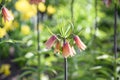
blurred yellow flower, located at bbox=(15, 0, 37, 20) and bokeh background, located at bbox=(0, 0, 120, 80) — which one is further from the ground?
blurred yellow flower, located at bbox=(15, 0, 37, 20)

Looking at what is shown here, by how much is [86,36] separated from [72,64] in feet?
3.09

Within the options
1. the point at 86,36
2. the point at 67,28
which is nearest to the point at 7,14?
the point at 67,28

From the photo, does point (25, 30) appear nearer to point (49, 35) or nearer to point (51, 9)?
point (51, 9)

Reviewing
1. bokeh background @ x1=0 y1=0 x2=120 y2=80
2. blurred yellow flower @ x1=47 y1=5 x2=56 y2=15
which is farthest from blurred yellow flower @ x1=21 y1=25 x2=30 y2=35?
blurred yellow flower @ x1=47 y1=5 x2=56 y2=15

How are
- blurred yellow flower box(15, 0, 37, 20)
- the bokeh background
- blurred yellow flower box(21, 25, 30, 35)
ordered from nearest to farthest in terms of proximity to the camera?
the bokeh background < blurred yellow flower box(21, 25, 30, 35) < blurred yellow flower box(15, 0, 37, 20)

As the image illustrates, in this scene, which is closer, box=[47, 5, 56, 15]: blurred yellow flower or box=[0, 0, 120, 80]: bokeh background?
box=[0, 0, 120, 80]: bokeh background

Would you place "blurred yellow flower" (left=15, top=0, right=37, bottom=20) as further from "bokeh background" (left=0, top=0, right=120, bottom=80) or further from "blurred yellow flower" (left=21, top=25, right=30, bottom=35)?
"blurred yellow flower" (left=21, top=25, right=30, bottom=35)

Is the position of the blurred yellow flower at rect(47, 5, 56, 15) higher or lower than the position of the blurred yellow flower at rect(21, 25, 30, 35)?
higher

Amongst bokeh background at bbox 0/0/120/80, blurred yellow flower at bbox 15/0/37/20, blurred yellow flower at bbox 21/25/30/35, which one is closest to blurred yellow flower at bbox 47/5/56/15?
bokeh background at bbox 0/0/120/80

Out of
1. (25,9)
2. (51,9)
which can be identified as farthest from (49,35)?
(25,9)

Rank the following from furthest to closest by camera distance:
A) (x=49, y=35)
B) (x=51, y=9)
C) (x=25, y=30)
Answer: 1. (x=51, y=9)
2. (x=25, y=30)
3. (x=49, y=35)

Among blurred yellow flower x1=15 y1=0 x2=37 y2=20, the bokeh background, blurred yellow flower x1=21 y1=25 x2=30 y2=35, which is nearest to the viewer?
the bokeh background

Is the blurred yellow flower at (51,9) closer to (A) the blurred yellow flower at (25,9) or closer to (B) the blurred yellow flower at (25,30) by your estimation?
(A) the blurred yellow flower at (25,9)

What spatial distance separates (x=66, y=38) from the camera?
3.17 meters
